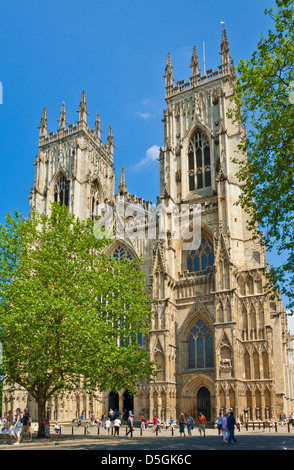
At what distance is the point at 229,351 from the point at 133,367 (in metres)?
10.2

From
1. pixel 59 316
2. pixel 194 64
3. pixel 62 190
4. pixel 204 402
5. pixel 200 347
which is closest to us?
pixel 59 316

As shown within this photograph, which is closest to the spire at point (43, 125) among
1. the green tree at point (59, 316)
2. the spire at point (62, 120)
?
the spire at point (62, 120)

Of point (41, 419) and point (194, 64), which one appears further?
point (194, 64)

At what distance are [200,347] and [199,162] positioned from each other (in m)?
16.4

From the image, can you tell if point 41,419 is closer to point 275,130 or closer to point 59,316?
point 59,316

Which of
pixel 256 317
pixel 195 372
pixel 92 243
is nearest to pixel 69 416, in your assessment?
pixel 195 372

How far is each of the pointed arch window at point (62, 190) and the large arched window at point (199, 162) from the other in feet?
47.1

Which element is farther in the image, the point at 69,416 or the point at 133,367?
the point at 69,416

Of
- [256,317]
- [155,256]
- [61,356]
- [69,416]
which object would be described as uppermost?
[155,256]

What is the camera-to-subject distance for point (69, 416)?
36.7 meters

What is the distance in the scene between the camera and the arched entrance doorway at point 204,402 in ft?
109

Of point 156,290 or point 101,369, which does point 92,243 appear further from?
point 156,290

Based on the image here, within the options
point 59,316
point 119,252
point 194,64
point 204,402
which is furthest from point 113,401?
point 194,64

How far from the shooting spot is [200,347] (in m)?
34.1
